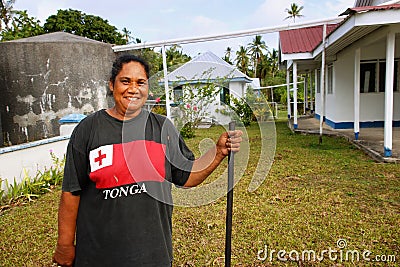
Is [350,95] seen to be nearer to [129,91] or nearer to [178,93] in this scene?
[178,93]

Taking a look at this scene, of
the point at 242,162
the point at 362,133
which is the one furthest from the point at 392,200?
the point at 362,133

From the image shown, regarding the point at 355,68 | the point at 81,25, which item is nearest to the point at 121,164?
the point at 355,68

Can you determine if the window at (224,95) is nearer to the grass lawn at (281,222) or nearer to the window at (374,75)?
the grass lawn at (281,222)

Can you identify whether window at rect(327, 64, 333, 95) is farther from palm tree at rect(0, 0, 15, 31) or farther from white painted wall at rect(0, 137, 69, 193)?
palm tree at rect(0, 0, 15, 31)

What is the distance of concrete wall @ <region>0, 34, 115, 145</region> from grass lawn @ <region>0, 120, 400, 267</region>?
2.94m

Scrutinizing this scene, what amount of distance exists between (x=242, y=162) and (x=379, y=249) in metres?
1.68

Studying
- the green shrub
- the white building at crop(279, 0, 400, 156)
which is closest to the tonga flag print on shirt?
the green shrub

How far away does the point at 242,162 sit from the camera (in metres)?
1.70

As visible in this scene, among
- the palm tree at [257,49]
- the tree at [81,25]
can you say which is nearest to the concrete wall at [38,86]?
the tree at [81,25]

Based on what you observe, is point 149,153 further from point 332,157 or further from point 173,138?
point 332,157

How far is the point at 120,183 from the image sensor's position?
53.3 inches

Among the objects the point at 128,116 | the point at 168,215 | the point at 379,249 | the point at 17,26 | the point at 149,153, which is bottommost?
the point at 379,249

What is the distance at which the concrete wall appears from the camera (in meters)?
6.80

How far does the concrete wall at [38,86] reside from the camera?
22.3ft
